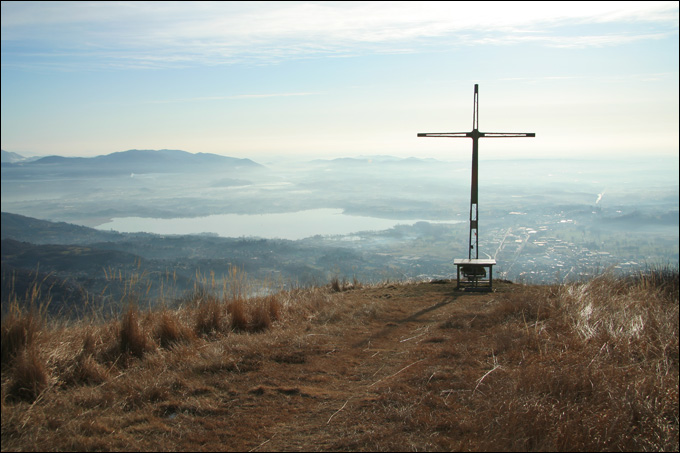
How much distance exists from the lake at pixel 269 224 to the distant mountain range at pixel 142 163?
15.6 metres

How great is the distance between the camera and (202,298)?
22.5 feet

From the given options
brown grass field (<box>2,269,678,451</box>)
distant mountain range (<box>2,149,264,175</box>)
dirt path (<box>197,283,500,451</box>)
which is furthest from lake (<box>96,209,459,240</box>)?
brown grass field (<box>2,269,678,451</box>)

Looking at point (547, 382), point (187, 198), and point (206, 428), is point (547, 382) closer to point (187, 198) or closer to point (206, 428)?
point (206, 428)

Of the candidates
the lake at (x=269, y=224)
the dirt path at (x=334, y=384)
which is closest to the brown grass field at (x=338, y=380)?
the dirt path at (x=334, y=384)

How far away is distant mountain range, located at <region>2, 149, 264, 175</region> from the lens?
8952 cm

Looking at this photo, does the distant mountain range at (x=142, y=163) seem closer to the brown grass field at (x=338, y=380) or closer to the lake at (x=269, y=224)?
the lake at (x=269, y=224)

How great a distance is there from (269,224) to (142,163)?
56.6 m

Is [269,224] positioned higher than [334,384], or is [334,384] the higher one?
[269,224]

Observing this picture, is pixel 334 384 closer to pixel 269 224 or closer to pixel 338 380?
pixel 338 380

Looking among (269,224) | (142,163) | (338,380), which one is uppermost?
(142,163)

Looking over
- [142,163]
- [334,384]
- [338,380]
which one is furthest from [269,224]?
[334,384]

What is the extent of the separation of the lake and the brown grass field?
217 feet

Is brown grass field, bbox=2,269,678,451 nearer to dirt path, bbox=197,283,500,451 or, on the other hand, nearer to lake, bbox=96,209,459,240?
dirt path, bbox=197,283,500,451

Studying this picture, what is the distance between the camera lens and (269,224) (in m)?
96.2
